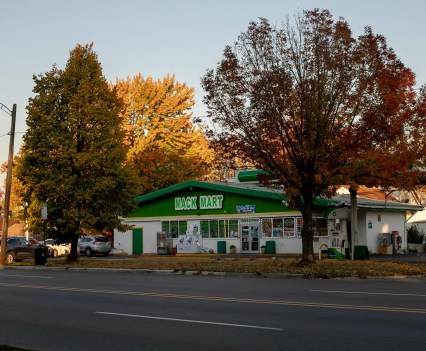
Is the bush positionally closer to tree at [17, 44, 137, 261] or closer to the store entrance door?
the store entrance door

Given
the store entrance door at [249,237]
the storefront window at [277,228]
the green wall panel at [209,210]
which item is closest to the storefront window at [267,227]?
the storefront window at [277,228]

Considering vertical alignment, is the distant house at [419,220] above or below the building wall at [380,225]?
above

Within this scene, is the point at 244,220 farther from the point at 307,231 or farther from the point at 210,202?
the point at 307,231

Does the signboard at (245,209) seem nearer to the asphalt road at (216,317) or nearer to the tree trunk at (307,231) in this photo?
the tree trunk at (307,231)

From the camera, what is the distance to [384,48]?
27938 mm

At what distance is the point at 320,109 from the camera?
26.6 m

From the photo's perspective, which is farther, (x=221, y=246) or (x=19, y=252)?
(x=221, y=246)

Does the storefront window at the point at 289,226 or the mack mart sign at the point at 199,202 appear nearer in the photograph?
the storefront window at the point at 289,226

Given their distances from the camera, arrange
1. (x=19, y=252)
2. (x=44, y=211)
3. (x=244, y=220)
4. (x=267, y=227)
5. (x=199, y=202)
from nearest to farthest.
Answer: (x=44, y=211)
(x=19, y=252)
(x=267, y=227)
(x=244, y=220)
(x=199, y=202)

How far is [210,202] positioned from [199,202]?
110cm

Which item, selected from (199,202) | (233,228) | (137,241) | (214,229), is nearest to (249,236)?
(233,228)

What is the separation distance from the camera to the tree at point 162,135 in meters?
64.1

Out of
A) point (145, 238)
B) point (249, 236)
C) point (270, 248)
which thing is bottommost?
point (270, 248)

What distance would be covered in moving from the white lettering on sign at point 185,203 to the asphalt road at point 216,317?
31.6 m
